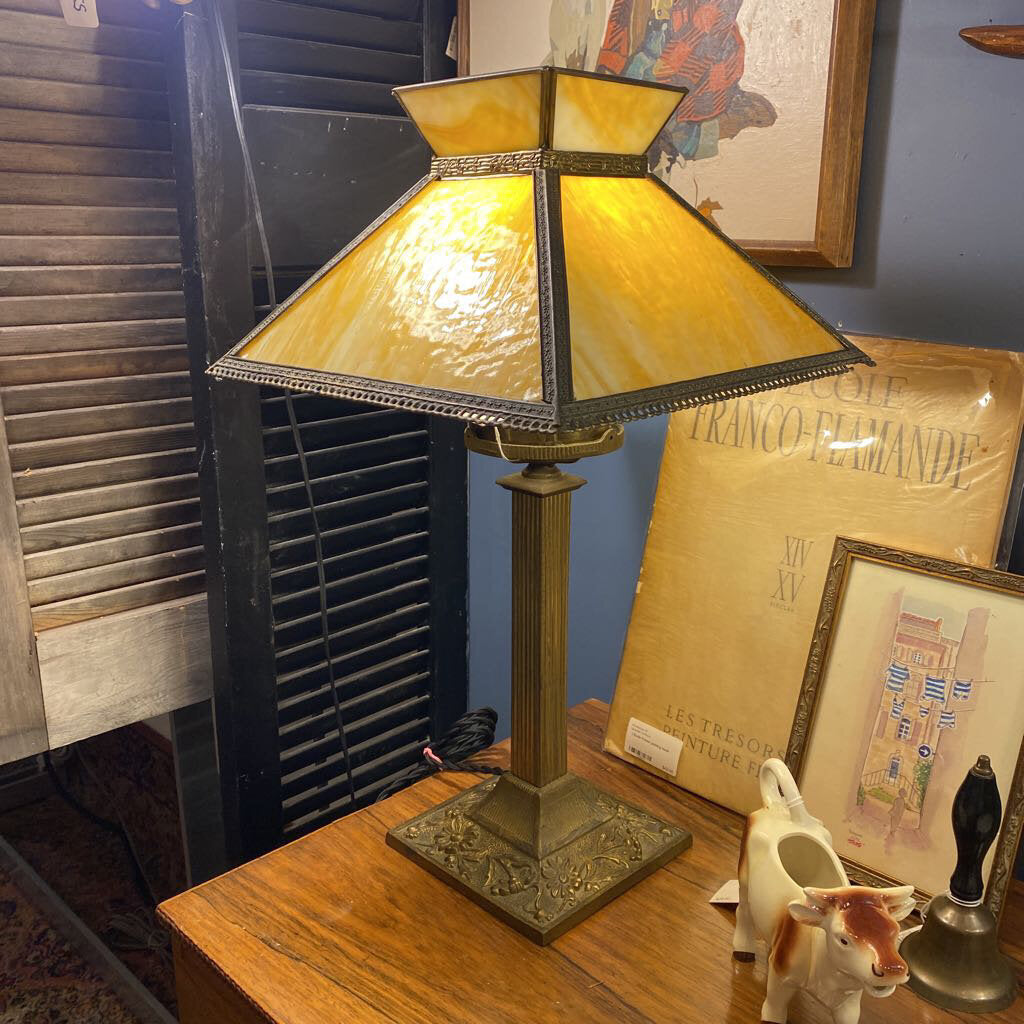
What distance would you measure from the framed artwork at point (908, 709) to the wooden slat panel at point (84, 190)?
2.86 feet

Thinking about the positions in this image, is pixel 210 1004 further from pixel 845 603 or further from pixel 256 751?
pixel 845 603

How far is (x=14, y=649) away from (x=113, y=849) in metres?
1.10

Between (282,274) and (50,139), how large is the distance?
28 cm

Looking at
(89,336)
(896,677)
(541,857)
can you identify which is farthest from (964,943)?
(89,336)

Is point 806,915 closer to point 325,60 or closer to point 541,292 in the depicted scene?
point 541,292

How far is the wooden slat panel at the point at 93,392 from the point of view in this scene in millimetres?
1118

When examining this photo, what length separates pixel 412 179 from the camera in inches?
50.4

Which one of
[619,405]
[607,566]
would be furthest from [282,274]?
[619,405]

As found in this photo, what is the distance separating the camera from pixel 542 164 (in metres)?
0.68

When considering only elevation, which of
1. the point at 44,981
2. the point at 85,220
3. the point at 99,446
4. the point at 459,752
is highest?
the point at 85,220

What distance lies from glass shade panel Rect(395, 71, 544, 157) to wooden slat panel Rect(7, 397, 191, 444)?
618mm

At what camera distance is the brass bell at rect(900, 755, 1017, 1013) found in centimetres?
73

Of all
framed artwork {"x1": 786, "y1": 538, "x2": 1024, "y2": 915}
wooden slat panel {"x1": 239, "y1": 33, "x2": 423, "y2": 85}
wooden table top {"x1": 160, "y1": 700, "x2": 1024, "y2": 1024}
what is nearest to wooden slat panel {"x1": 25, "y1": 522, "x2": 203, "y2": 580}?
wooden table top {"x1": 160, "y1": 700, "x2": 1024, "y2": 1024}

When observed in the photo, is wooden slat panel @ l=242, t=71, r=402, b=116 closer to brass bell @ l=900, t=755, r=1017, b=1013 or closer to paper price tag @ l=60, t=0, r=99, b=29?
paper price tag @ l=60, t=0, r=99, b=29
